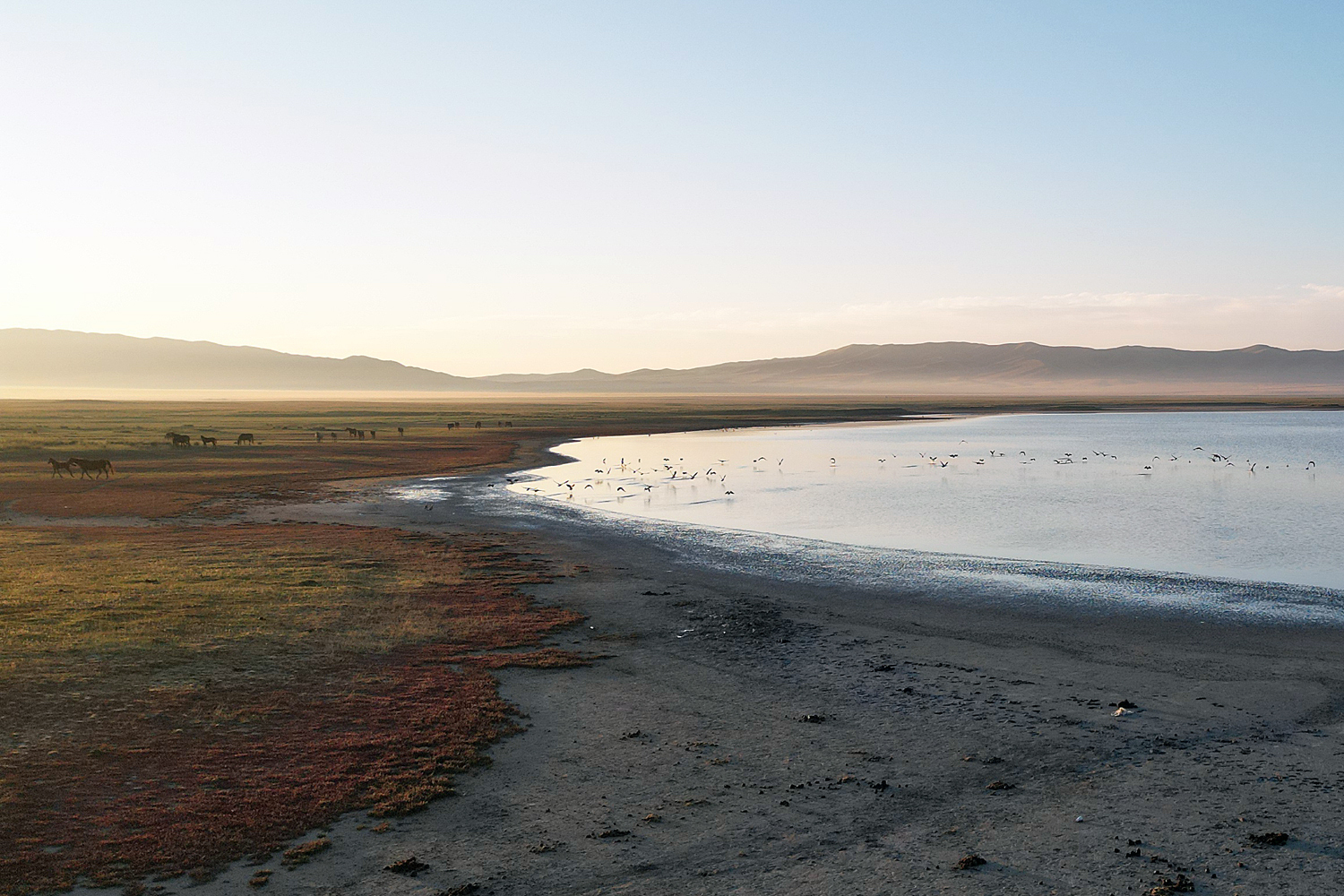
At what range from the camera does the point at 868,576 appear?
22031 millimetres

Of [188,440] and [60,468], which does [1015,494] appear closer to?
[60,468]

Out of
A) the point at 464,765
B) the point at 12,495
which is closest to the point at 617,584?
the point at 464,765

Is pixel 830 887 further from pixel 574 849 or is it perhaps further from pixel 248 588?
pixel 248 588

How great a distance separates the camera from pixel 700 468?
2058 inches

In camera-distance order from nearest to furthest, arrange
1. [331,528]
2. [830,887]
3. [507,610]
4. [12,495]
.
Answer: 1. [830,887]
2. [507,610]
3. [331,528]
4. [12,495]

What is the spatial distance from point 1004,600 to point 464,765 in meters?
12.6

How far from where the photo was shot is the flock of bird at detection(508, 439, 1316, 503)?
41.5 meters

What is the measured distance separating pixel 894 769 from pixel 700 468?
41716 millimetres

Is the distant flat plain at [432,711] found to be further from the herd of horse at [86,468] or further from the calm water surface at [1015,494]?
the herd of horse at [86,468]

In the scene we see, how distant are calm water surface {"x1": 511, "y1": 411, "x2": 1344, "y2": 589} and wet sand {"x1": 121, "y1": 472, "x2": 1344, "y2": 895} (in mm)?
9665

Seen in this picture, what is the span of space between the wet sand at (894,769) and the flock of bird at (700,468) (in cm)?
2341

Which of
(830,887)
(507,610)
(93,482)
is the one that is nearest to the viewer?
(830,887)

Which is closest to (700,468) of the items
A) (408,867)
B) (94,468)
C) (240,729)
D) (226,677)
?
(94,468)

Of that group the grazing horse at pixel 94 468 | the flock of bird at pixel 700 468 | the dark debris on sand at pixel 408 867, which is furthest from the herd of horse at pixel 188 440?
the dark debris on sand at pixel 408 867
